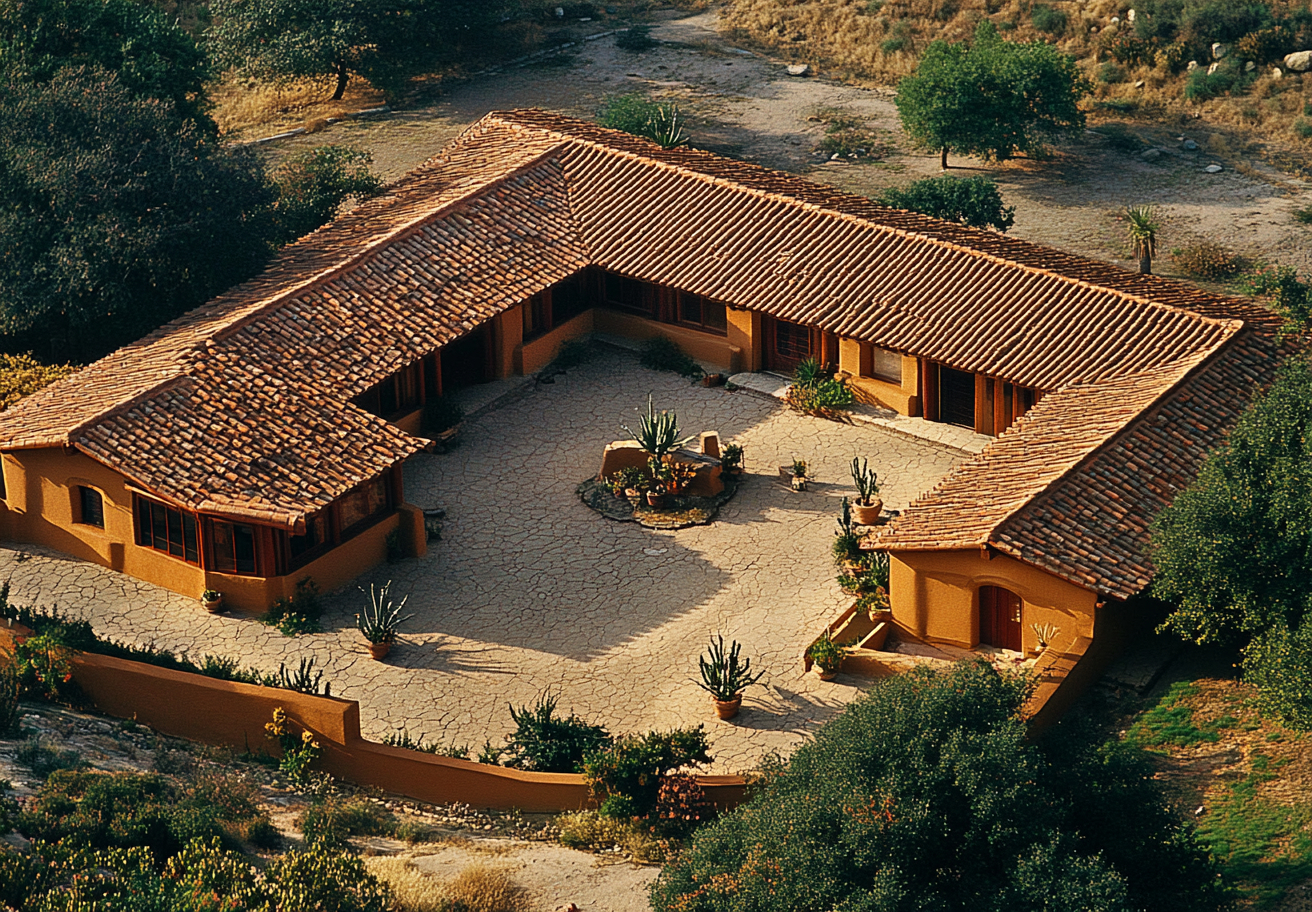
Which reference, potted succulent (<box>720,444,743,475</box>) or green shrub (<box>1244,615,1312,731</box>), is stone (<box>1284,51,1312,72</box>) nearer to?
potted succulent (<box>720,444,743,475</box>)

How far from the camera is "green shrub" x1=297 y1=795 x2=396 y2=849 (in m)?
26.9

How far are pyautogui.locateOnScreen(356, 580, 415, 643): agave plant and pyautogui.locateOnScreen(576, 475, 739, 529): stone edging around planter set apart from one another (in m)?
4.92

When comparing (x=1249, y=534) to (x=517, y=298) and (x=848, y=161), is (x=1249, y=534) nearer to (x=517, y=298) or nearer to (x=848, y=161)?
(x=517, y=298)

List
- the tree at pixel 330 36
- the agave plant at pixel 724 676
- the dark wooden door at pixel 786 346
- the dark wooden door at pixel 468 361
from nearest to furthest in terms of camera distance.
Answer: the agave plant at pixel 724 676 < the dark wooden door at pixel 468 361 < the dark wooden door at pixel 786 346 < the tree at pixel 330 36

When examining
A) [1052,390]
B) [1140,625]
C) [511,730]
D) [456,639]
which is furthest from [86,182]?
[1140,625]

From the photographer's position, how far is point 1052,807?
23531 millimetres

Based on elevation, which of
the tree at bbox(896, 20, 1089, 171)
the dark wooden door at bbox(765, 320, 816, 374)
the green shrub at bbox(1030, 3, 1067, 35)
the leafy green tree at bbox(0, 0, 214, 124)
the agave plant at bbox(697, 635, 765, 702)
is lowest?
the agave plant at bbox(697, 635, 765, 702)

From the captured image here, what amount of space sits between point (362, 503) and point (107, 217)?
966cm

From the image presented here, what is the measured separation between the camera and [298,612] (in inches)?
1341

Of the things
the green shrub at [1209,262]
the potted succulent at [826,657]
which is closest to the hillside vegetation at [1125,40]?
the green shrub at [1209,262]

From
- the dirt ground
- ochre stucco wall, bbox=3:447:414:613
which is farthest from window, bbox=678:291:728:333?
the dirt ground

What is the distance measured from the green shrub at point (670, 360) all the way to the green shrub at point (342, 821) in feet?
53.3

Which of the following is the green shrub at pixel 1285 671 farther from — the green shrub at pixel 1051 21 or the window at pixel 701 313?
the green shrub at pixel 1051 21

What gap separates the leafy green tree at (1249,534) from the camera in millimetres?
28828
